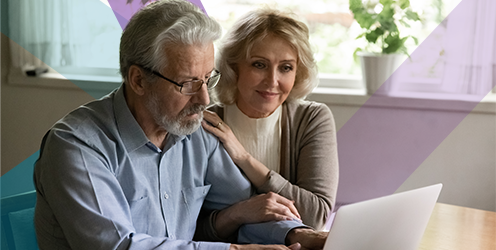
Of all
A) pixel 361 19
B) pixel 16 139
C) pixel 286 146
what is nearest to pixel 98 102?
pixel 286 146

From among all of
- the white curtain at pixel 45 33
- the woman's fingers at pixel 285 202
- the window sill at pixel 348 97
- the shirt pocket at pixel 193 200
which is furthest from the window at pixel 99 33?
the shirt pocket at pixel 193 200

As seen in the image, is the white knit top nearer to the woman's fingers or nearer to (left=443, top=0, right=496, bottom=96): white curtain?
the woman's fingers

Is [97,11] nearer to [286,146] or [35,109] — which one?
[35,109]

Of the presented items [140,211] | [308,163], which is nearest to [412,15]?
[308,163]

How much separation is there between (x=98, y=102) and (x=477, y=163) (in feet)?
7.34

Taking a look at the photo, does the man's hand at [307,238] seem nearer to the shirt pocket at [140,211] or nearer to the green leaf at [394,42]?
the shirt pocket at [140,211]

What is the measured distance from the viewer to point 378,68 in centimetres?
275

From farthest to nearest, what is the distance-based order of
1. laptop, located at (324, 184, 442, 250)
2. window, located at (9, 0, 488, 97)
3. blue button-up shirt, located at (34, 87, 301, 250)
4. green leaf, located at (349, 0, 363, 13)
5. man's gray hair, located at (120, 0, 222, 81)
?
window, located at (9, 0, 488, 97) → green leaf, located at (349, 0, 363, 13) → man's gray hair, located at (120, 0, 222, 81) → blue button-up shirt, located at (34, 87, 301, 250) → laptop, located at (324, 184, 442, 250)

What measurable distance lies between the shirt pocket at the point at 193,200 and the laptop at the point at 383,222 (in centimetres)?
52

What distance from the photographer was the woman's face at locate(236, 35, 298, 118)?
168 cm

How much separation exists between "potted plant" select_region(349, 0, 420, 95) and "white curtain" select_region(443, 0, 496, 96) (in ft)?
0.76

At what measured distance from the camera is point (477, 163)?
8.80ft

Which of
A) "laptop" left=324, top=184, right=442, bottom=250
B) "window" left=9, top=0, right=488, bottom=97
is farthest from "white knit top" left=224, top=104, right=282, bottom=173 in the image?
"window" left=9, top=0, right=488, bottom=97
